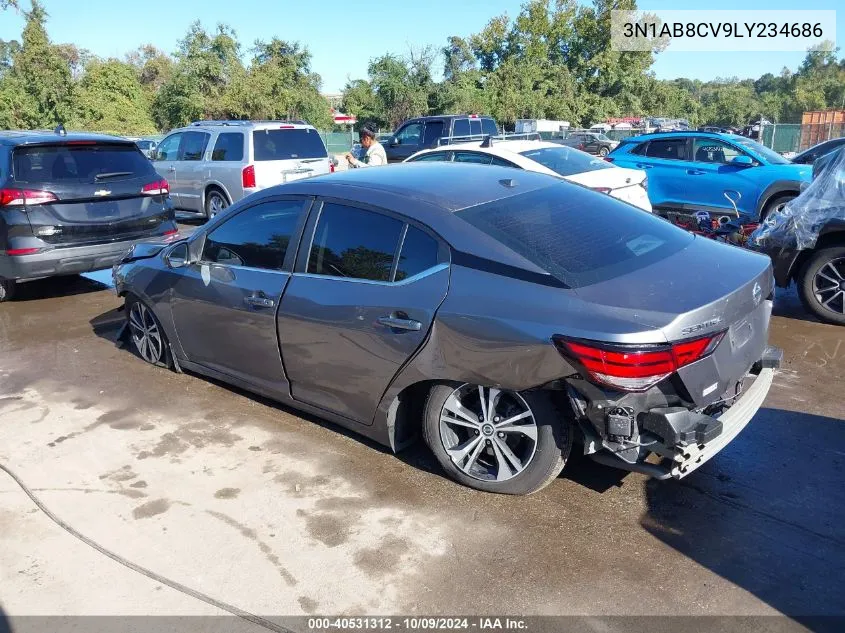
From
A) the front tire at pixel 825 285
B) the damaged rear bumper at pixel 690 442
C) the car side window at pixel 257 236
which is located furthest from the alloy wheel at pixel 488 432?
the front tire at pixel 825 285

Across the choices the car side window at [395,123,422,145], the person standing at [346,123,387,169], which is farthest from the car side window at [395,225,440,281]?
the car side window at [395,123,422,145]

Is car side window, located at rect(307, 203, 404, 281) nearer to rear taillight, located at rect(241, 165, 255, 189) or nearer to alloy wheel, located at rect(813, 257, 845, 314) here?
alloy wheel, located at rect(813, 257, 845, 314)

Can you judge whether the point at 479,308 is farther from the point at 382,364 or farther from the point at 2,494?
the point at 2,494

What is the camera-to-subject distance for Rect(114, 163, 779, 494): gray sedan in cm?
313

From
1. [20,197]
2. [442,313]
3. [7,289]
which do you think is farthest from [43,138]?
[442,313]

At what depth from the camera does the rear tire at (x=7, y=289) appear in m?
8.06

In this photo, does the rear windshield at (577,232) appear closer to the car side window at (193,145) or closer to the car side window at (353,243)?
the car side window at (353,243)

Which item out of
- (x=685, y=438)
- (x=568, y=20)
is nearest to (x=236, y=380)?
(x=685, y=438)

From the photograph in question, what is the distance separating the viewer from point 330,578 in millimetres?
3148

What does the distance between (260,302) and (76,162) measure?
4.56 metres

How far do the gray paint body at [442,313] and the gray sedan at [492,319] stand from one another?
0.01 metres

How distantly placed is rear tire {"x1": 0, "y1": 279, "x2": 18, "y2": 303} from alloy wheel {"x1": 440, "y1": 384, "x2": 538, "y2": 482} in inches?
255

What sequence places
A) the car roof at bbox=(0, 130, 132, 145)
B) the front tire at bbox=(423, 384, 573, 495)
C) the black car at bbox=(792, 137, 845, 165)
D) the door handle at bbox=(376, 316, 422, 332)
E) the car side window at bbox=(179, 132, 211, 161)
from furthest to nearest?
the black car at bbox=(792, 137, 845, 165) → the car side window at bbox=(179, 132, 211, 161) → the car roof at bbox=(0, 130, 132, 145) → the door handle at bbox=(376, 316, 422, 332) → the front tire at bbox=(423, 384, 573, 495)

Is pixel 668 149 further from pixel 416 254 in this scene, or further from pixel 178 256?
pixel 416 254
